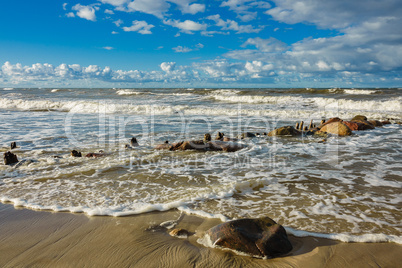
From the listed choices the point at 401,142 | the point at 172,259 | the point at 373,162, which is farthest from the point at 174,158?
the point at 401,142

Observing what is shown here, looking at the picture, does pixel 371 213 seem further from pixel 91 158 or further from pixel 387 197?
pixel 91 158

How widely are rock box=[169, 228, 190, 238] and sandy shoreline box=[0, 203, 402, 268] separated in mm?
54

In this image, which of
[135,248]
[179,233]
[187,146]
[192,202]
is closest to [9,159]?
[187,146]

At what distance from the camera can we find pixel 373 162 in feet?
17.4

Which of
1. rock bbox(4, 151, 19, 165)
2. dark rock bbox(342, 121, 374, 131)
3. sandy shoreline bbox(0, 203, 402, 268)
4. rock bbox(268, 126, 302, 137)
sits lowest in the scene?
sandy shoreline bbox(0, 203, 402, 268)

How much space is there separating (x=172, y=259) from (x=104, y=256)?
2.07ft

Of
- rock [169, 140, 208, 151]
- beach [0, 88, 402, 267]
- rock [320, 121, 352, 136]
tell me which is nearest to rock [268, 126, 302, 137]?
rock [320, 121, 352, 136]

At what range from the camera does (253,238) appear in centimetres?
232

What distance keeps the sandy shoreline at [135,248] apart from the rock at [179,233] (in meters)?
0.05

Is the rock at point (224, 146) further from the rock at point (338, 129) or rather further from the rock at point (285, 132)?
the rock at point (338, 129)

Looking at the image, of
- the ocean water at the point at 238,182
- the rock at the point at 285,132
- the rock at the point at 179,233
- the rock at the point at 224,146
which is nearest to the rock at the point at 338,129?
the ocean water at the point at 238,182

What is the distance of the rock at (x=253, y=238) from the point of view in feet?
7.45

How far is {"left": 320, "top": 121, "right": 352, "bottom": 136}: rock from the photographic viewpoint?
27.7ft

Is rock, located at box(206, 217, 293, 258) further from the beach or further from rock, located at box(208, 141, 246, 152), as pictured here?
rock, located at box(208, 141, 246, 152)
